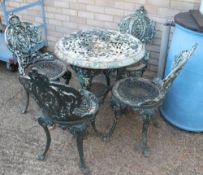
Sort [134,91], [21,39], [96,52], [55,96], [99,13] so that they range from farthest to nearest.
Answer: [99,13] → [21,39] → [134,91] → [96,52] → [55,96]

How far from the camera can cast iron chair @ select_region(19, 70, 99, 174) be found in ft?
5.89

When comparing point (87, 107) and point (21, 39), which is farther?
point (21, 39)

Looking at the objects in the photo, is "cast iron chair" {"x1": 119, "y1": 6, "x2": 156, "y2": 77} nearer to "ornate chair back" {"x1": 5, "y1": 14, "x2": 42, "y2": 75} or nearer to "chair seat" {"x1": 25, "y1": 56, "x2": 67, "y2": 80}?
"chair seat" {"x1": 25, "y1": 56, "x2": 67, "y2": 80}

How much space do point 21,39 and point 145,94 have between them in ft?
4.71

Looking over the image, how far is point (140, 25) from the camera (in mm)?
3098

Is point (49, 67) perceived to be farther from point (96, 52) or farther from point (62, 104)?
point (62, 104)

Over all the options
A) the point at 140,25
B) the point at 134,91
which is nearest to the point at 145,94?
the point at 134,91

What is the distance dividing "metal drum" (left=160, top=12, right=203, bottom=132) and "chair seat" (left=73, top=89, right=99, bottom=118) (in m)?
0.90

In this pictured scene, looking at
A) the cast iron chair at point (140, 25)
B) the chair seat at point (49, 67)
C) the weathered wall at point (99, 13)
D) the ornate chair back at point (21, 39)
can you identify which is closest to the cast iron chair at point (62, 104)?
the chair seat at point (49, 67)

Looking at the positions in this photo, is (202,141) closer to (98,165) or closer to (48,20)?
(98,165)

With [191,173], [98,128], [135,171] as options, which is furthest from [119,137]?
[191,173]

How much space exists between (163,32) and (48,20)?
1.78 metres

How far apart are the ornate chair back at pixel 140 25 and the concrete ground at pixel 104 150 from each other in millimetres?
957

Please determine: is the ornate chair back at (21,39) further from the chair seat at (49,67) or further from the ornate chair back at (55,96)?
the ornate chair back at (55,96)
